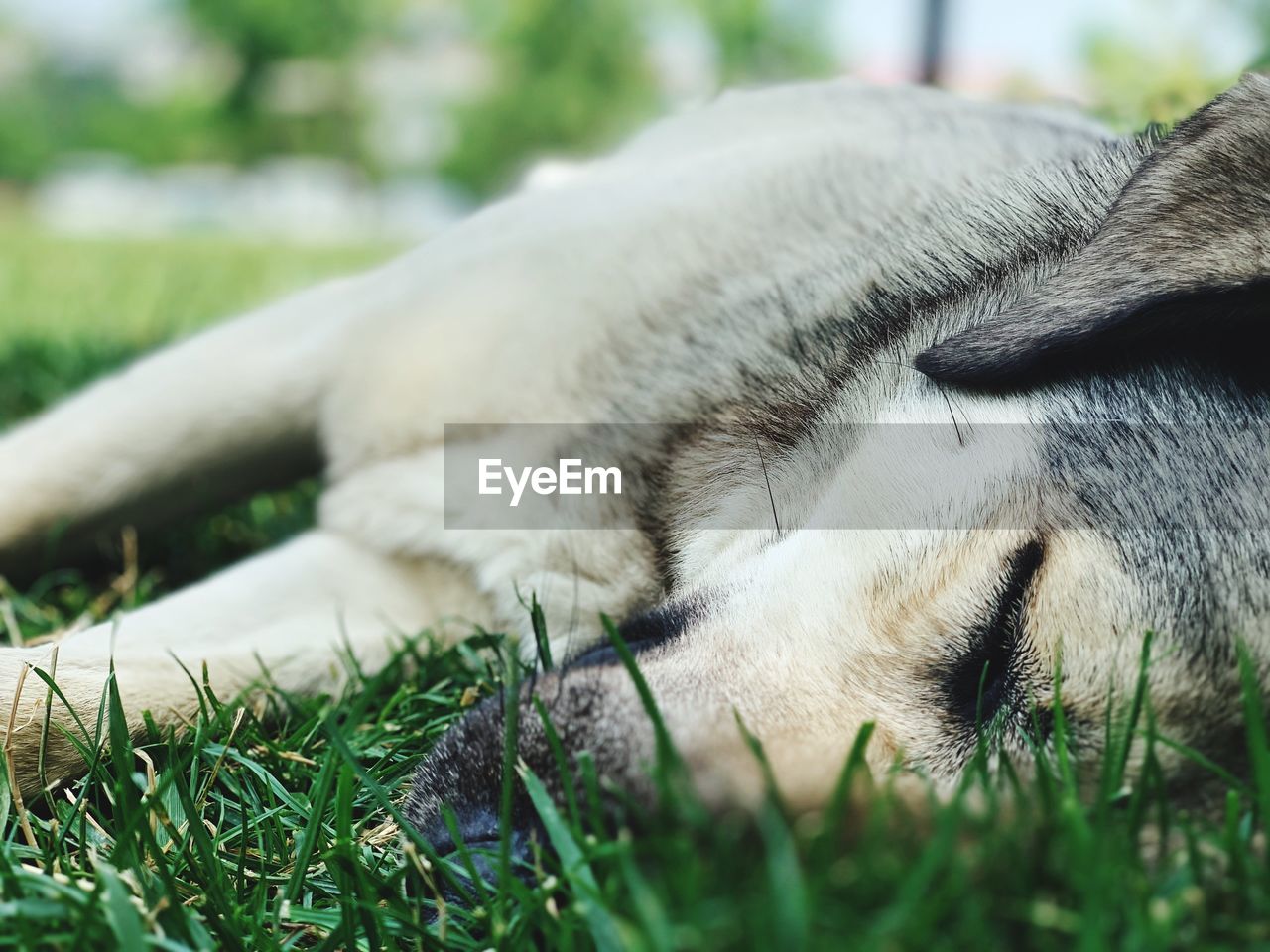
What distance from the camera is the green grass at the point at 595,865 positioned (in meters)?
1.13

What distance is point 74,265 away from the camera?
8836mm

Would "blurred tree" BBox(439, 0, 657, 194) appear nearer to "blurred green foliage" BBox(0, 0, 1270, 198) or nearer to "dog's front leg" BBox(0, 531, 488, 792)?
"blurred green foliage" BBox(0, 0, 1270, 198)

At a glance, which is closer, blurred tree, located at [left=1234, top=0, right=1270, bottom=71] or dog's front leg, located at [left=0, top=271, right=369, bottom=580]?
dog's front leg, located at [left=0, top=271, right=369, bottom=580]

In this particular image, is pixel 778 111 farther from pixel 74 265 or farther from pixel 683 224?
pixel 74 265

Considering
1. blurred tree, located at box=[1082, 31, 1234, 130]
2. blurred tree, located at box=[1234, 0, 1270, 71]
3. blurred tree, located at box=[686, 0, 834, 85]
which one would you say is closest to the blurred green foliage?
blurred tree, located at box=[686, 0, 834, 85]

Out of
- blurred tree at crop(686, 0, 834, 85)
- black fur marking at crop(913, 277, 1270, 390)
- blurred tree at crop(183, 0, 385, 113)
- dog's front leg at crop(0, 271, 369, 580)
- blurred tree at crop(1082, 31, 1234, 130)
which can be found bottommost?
dog's front leg at crop(0, 271, 369, 580)

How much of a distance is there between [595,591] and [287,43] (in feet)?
142

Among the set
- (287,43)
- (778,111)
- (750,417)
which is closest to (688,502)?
A: (750,417)

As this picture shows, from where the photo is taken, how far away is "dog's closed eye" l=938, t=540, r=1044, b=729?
68.6 inches

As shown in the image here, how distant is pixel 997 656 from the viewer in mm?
1774

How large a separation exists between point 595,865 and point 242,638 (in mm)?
1282

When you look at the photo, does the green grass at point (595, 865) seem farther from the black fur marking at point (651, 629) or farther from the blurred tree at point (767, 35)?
the blurred tree at point (767, 35)

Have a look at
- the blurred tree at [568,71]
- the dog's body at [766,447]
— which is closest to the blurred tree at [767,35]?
the blurred tree at [568,71]

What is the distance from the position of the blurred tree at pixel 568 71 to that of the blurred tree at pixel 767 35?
4.66 m
